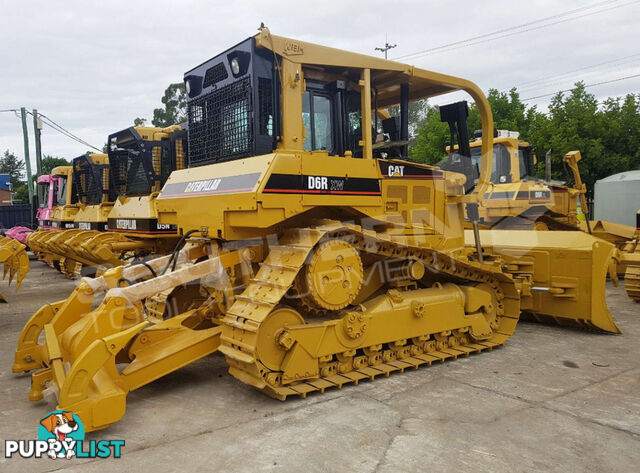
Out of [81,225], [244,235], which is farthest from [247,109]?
[81,225]

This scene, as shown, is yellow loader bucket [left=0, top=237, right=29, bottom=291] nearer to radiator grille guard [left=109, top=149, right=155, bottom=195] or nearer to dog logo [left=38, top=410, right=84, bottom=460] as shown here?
radiator grille guard [left=109, top=149, right=155, bottom=195]

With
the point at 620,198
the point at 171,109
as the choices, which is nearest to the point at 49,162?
the point at 171,109

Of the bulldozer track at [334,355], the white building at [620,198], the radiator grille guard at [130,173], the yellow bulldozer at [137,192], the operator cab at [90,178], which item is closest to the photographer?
the bulldozer track at [334,355]

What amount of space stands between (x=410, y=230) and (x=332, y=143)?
4.37 ft

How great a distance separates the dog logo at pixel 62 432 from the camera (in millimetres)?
3924

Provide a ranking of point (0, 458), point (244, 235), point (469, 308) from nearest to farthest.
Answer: point (0, 458) → point (244, 235) → point (469, 308)

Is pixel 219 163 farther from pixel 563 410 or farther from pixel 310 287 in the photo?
pixel 563 410

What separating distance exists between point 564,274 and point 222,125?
16.4 feet

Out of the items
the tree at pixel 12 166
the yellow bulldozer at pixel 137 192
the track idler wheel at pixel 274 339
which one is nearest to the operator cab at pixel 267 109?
the track idler wheel at pixel 274 339

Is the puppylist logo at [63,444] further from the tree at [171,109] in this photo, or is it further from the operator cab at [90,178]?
the tree at [171,109]

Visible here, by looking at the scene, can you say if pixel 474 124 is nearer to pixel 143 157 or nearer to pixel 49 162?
pixel 143 157

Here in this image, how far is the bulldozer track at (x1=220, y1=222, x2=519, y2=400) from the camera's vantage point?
15.4 feet

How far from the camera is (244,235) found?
5254 mm

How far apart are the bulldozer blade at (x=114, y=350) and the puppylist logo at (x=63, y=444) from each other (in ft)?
0.29
